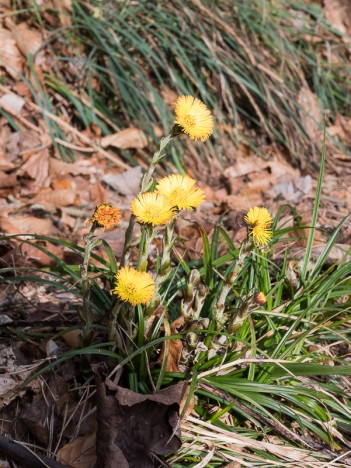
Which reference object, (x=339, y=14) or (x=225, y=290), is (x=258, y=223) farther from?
(x=339, y=14)

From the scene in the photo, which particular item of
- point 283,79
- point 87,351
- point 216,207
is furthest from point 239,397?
point 283,79

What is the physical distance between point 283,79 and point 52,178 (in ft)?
6.69

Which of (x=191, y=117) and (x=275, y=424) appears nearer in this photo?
(x=191, y=117)

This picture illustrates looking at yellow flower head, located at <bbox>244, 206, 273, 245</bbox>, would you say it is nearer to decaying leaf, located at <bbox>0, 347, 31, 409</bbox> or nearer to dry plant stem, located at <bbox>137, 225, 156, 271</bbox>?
dry plant stem, located at <bbox>137, 225, 156, 271</bbox>

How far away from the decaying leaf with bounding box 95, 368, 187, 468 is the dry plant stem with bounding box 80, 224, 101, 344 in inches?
9.2

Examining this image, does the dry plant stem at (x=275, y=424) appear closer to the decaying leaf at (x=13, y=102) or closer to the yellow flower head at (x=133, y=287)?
the yellow flower head at (x=133, y=287)

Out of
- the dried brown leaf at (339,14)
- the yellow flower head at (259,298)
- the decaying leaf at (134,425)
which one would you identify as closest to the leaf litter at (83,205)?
the decaying leaf at (134,425)

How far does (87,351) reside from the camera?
1.98 m

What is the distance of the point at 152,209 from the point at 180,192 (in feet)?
0.33

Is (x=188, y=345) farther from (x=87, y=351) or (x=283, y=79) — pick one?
(x=283, y=79)

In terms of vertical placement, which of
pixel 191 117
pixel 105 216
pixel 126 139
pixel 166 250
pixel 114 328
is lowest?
pixel 126 139

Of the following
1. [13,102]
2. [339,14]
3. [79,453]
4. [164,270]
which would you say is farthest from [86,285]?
[339,14]

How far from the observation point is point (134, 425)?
1.97 meters

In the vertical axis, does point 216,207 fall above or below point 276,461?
below
